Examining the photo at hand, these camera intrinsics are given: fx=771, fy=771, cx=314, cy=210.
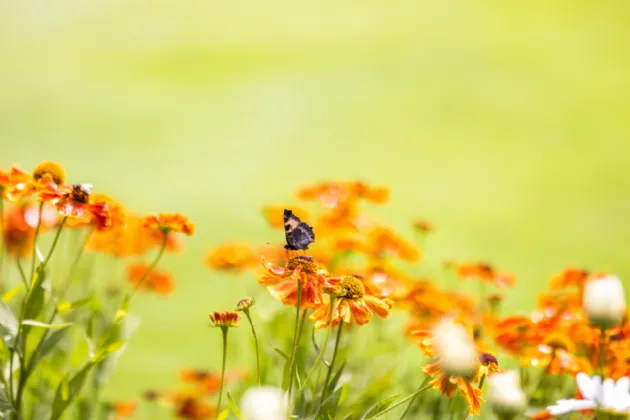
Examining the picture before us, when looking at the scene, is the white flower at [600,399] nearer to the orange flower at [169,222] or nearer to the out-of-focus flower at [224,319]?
the out-of-focus flower at [224,319]

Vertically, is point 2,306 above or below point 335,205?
below

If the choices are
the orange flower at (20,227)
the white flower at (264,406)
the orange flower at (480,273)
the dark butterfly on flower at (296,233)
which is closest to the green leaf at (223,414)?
the white flower at (264,406)

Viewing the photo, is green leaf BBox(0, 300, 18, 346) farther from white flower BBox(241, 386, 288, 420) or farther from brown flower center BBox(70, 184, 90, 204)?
white flower BBox(241, 386, 288, 420)

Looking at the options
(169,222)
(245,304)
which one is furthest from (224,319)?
(169,222)

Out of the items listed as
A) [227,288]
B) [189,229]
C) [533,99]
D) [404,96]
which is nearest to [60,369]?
[189,229]

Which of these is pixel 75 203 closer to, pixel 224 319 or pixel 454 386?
pixel 224 319

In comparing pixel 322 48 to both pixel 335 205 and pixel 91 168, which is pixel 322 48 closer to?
pixel 91 168
